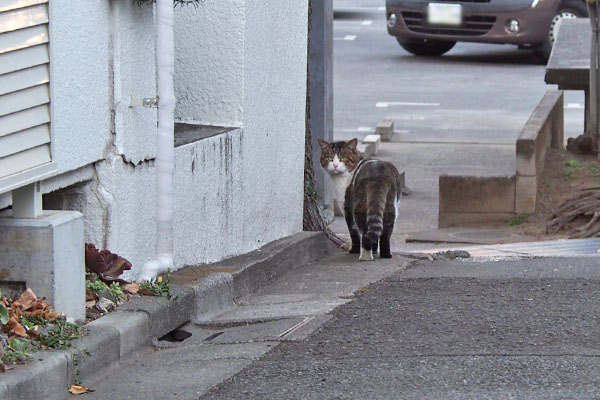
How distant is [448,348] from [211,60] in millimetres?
2728

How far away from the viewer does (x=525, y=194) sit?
11.5 m

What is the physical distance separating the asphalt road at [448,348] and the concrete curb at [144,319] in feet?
1.84

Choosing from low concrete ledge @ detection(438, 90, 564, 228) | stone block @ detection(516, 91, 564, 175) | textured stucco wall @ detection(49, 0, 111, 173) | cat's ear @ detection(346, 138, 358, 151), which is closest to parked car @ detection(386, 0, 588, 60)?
stone block @ detection(516, 91, 564, 175)

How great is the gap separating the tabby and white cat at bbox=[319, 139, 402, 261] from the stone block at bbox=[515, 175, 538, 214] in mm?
2875

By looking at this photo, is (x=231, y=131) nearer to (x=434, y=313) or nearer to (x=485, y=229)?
(x=434, y=313)

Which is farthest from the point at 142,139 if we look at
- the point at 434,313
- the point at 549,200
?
the point at 549,200

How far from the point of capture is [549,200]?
11.9 m

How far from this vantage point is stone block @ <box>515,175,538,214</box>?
11.5 metres

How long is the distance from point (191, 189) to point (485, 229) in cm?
564

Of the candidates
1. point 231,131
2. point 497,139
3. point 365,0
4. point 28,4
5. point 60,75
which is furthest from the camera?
point 365,0

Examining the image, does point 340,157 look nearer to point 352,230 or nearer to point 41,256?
point 352,230

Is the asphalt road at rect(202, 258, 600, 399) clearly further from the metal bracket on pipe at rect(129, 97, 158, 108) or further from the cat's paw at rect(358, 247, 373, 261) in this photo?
the cat's paw at rect(358, 247, 373, 261)

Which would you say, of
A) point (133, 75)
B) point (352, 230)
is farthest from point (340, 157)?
point (133, 75)

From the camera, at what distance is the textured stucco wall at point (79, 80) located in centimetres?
512
